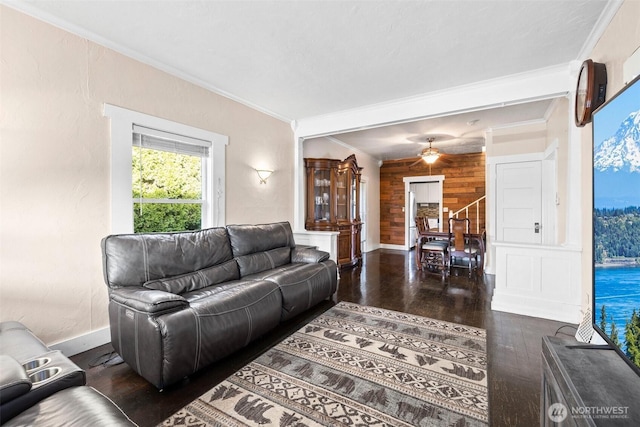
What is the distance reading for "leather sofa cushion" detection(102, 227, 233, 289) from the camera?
2.15 m

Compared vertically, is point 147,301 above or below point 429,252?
above

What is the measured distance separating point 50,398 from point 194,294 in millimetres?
1300

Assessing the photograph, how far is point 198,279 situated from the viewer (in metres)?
2.57

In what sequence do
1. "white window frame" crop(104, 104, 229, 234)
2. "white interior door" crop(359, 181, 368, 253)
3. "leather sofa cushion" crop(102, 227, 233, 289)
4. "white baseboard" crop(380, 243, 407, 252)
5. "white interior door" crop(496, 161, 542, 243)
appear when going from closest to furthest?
1. "leather sofa cushion" crop(102, 227, 233, 289)
2. "white window frame" crop(104, 104, 229, 234)
3. "white interior door" crop(496, 161, 542, 243)
4. "white interior door" crop(359, 181, 368, 253)
5. "white baseboard" crop(380, 243, 407, 252)

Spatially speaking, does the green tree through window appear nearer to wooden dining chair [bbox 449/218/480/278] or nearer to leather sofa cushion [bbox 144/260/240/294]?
leather sofa cushion [bbox 144/260/240/294]

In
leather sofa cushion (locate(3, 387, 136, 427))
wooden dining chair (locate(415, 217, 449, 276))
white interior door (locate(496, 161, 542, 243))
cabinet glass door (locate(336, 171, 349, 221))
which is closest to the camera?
leather sofa cushion (locate(3, 387, 136, 427))

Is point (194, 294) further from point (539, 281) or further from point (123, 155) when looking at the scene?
point (539, 281)

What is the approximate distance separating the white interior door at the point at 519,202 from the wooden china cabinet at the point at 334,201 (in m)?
2.61

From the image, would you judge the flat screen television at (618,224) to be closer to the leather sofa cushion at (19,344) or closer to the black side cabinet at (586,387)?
the black side cabinet at (586,387)

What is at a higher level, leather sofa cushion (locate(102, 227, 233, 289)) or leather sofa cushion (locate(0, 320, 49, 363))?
leather sofa cushion (locate(102, 227, 233, 289))

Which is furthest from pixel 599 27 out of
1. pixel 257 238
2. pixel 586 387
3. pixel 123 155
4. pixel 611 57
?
pixel 123 155

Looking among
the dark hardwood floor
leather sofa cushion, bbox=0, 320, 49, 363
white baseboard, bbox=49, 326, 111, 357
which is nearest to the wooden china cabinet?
the dark hardwood floor

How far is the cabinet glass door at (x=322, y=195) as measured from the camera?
5199 millimetres

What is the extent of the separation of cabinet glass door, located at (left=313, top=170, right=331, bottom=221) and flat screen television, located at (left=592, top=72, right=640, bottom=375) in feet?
13.5
